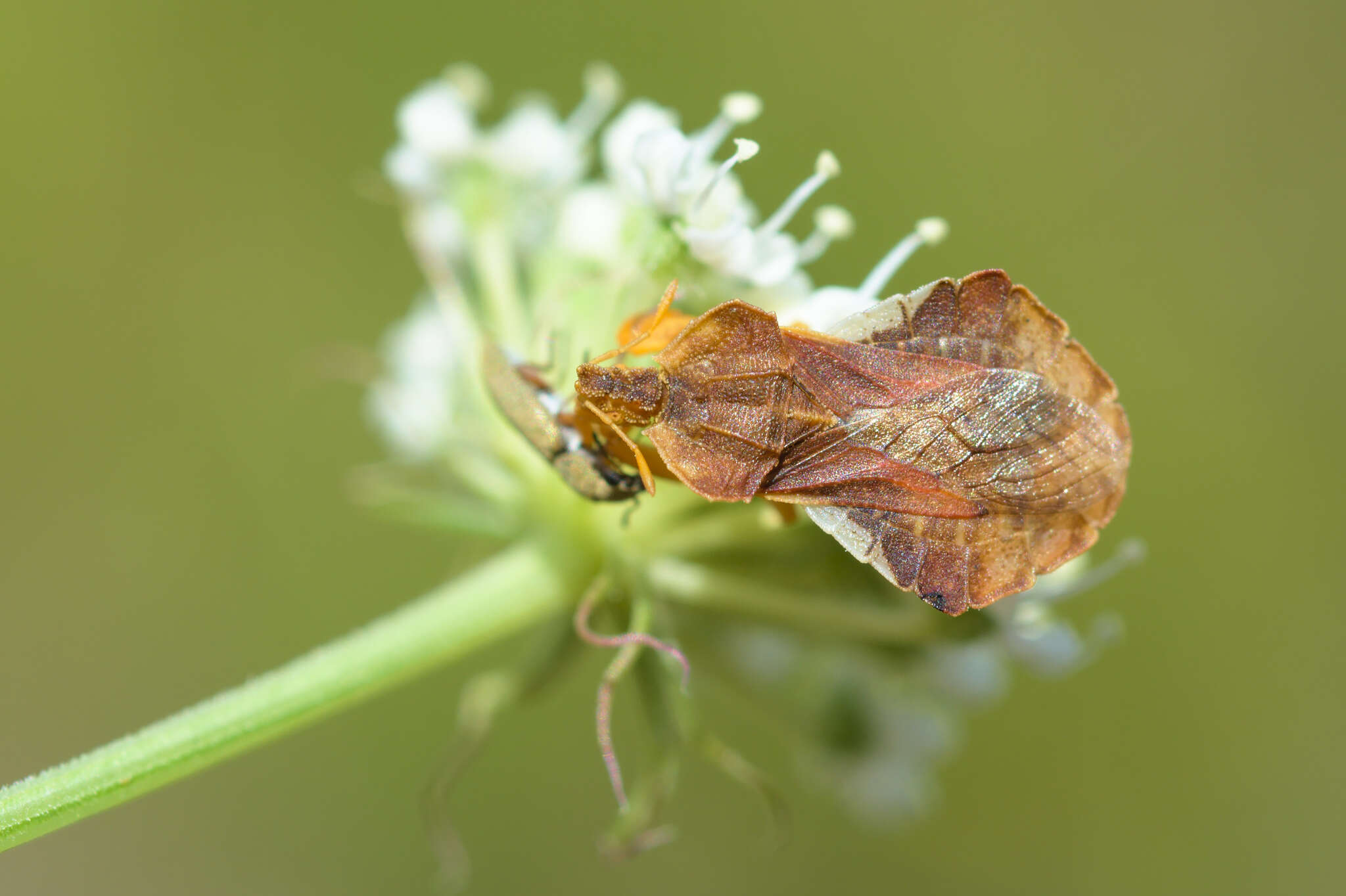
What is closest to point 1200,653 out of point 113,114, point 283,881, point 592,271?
point 592,271

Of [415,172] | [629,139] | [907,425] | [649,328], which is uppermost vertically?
[415,172]

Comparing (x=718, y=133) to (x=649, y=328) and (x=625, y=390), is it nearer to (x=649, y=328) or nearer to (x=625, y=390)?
(x=649, y=328)

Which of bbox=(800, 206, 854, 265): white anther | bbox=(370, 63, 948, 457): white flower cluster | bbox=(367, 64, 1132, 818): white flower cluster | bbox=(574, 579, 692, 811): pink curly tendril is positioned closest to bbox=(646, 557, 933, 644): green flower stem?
bbox=(367, 64, 1132, 818): white flower cluster

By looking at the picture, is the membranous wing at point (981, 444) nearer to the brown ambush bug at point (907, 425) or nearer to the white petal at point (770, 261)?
the brown ambush bug at point (907, 425)

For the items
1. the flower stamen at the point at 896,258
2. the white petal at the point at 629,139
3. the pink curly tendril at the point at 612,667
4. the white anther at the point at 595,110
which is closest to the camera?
the pink curly tendril at the point at 612,667

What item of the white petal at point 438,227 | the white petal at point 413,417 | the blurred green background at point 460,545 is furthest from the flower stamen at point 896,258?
the blurred green background at point 460,545

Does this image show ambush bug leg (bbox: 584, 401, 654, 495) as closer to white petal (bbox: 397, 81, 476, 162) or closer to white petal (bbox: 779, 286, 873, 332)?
white petal (bbox: 779, 286, 873, 332)

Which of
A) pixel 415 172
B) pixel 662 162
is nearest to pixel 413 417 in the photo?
pixel 415 172
